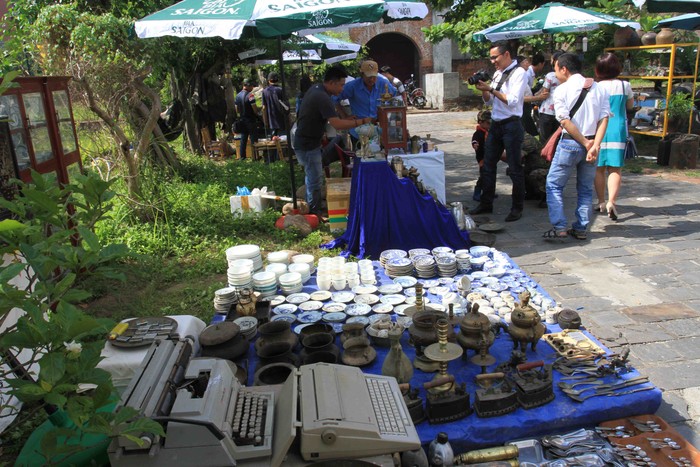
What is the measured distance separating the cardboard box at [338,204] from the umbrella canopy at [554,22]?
3.87 m

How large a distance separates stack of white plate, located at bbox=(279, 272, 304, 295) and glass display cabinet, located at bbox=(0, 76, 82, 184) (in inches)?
75.6

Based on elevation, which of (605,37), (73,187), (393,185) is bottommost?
(393,185)

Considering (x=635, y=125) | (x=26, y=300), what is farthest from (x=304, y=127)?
Result: (x=635, y=125)

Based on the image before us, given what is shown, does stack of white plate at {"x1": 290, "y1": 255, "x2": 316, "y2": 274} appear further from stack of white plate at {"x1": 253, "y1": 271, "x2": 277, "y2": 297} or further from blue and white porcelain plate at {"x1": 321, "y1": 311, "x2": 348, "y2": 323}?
blue and white porcelain plate at {"x1": 321, "y1": 311, "x2": 348, "y2": 323}

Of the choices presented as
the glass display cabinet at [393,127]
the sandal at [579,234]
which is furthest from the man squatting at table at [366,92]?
the sandal at [579,234]

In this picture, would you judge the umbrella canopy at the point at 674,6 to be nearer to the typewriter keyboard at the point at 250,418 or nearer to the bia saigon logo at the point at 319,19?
the bia saigon logo at the point at 319,19

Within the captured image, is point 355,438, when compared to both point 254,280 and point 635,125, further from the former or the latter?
point 635,125

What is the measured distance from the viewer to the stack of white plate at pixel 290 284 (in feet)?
14.3

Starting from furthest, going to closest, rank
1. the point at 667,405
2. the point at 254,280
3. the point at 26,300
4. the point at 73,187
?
the point at 254,280 → the point at 667,405 → the point at 73,187 → the point at 26,300

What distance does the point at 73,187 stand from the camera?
178cm

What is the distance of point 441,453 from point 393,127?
13.6 ft

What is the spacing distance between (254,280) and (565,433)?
253 cm

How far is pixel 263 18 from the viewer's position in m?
5.36

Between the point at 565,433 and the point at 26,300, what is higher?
the point at 26,300
